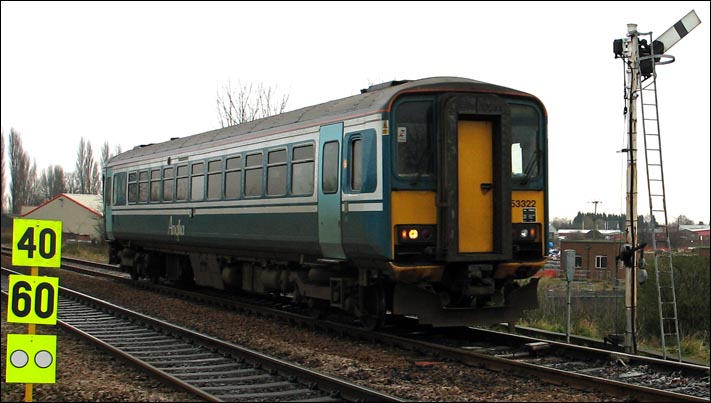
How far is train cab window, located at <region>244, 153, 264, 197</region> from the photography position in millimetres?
13648

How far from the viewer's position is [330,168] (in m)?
11.5

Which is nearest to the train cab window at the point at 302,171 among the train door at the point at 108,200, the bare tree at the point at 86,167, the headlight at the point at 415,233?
the headlight at the point at 415,233

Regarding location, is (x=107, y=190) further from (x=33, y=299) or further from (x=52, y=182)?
(x=52, y=182)

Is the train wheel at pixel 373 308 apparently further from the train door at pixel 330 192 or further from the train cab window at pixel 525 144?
the train cab window at pixel 525 144

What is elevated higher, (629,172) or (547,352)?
(629,172)

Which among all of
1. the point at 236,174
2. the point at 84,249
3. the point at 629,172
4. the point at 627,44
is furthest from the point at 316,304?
the point at 84,249

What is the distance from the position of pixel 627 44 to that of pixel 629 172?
5.91 ft

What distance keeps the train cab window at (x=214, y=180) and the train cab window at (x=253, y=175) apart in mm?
1183

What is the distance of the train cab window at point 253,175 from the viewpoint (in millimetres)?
13648

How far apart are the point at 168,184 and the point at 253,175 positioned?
14.4ft

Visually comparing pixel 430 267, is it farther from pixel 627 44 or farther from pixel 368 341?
pixel 627 44

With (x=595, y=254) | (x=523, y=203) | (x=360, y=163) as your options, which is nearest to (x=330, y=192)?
(x=360, y=163)

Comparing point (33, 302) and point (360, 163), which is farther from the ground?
point (360, 163)

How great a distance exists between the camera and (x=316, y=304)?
516 inches
